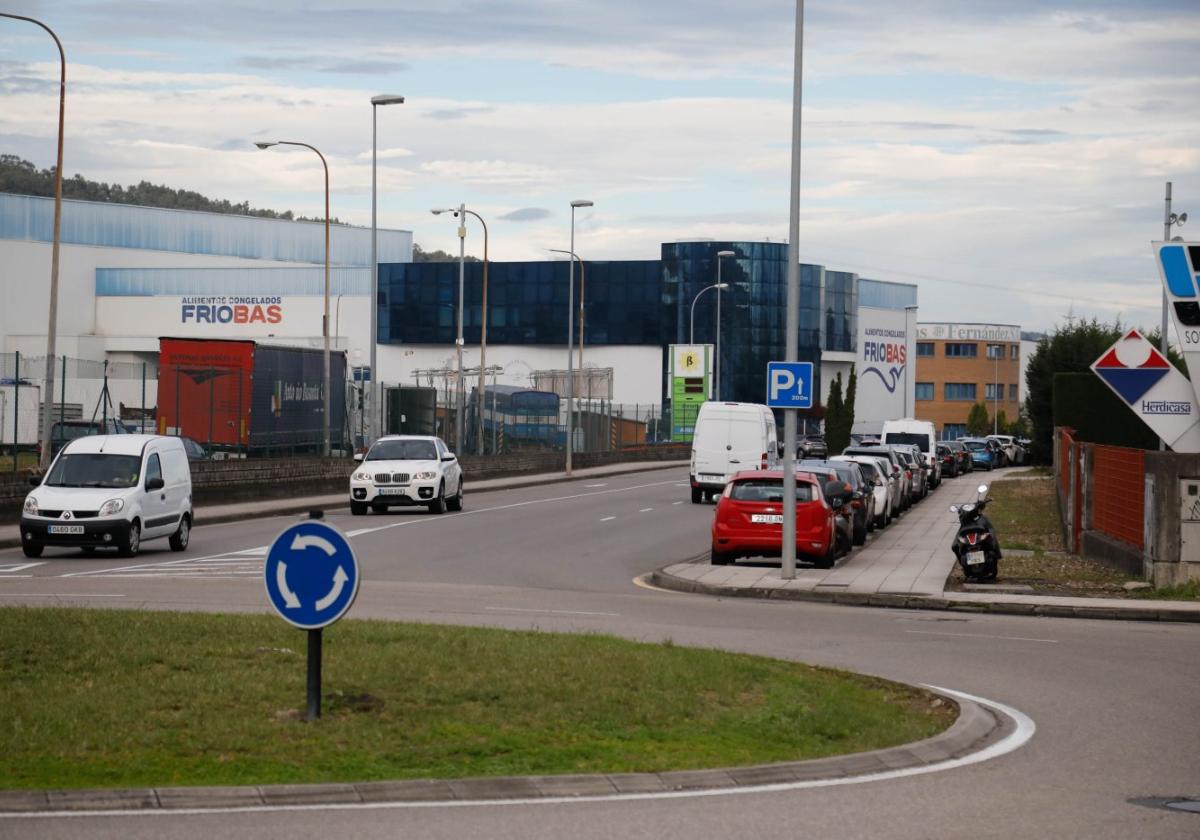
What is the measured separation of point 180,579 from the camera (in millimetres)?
21219

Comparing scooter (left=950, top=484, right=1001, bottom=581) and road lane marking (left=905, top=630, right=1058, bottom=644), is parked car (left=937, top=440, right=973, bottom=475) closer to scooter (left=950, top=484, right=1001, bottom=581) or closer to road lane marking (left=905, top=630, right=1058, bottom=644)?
scooter (left=950, top=484, right=1001, bottom=581)

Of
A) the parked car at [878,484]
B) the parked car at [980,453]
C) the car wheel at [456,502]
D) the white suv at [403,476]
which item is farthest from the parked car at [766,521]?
the parked car at [980,453]

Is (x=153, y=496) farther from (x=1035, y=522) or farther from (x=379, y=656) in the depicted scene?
(x=1035, y=522)

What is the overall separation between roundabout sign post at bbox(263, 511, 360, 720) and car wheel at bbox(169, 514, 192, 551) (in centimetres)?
1868

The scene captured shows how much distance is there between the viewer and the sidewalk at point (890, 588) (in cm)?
1928

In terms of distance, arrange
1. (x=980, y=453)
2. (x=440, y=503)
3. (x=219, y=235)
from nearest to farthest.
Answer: (x=440, y=503)
(x=980, y=453)
(x=219, y=235)

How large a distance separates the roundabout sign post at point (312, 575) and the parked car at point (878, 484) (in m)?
25.9

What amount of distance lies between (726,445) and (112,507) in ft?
71.0

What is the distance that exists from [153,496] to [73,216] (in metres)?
90.6

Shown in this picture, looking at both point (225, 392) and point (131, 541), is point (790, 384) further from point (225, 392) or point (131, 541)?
point (225, 392)

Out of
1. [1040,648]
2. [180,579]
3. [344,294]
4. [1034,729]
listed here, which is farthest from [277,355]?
[344,294]

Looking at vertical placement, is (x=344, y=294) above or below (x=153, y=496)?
above

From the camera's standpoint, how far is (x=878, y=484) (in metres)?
36.5

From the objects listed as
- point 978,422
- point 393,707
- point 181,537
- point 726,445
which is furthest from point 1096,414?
point 978,422
